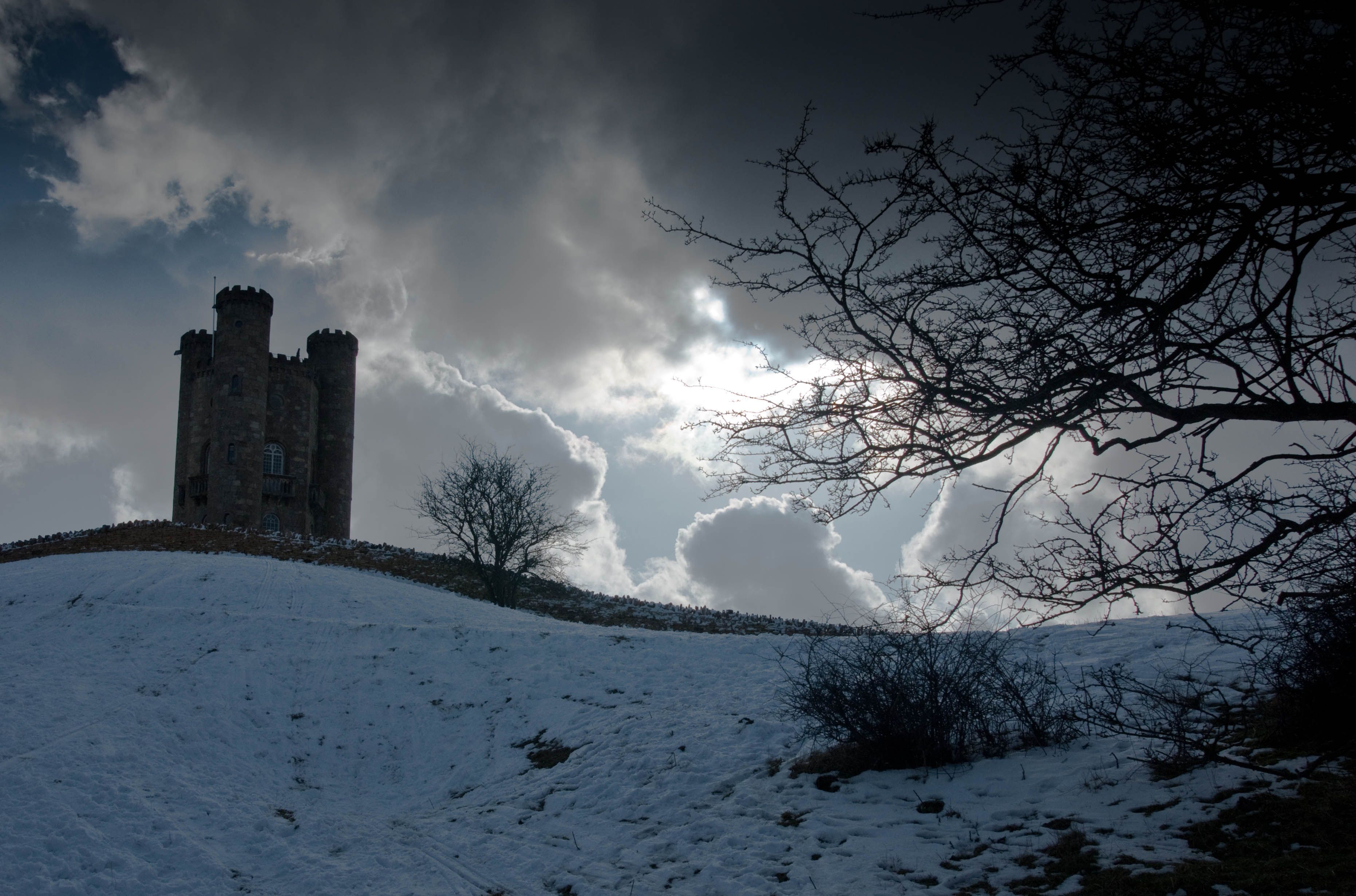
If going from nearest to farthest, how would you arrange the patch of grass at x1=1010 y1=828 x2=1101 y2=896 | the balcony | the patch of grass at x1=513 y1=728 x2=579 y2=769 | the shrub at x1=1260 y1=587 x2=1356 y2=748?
the patch of grass at x1=1010 y1=828 x2=1101 y2=896 → the shrub at x1=1260 y1=587 x2=1356 y2=748 → the patch of grass at x1=513 y1=728 x2=579 y2=769 → the balcony

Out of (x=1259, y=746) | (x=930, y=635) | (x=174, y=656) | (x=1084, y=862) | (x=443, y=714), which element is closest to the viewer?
(x=1084, y=862)

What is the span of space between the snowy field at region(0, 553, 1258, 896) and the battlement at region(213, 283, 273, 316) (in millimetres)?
26745

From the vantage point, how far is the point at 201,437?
39750 millimetres

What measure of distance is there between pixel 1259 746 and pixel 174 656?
1608 centimetres

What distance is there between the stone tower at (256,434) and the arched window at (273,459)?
0.17 ft

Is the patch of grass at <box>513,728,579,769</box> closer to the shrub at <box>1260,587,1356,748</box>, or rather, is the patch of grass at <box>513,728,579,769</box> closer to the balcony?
the shrub at <box>1260,587,1356,748</box>

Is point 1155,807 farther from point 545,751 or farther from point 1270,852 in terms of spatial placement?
point 545,751

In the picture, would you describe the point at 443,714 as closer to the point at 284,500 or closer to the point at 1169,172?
the point at 1169,172

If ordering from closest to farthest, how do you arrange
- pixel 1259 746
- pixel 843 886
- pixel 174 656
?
1. pixel 843 886
2. pixel 1259 746
3. pixel 174 656

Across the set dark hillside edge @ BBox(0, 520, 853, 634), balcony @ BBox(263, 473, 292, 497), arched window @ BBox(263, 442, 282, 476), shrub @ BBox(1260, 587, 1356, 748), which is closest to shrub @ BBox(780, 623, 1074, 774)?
shrub @ BBox(1260, 587, 1356, 748)

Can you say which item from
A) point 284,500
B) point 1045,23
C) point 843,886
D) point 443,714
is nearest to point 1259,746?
point 843,886

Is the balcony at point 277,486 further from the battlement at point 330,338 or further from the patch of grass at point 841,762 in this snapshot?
the patch of grass at point 841,762

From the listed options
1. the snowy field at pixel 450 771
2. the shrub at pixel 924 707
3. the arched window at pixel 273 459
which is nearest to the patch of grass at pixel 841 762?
the shrub at pixel 924 707

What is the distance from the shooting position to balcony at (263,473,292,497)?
39.8m
